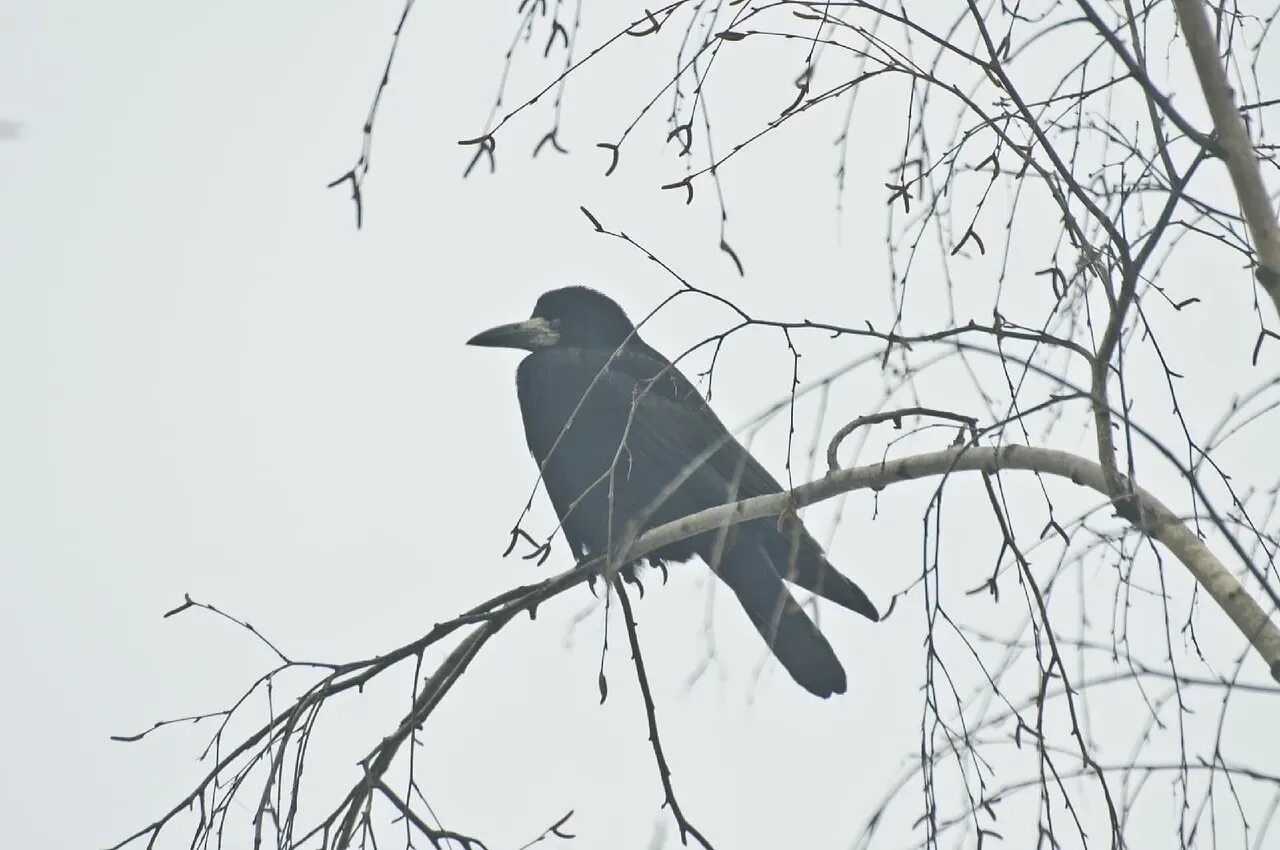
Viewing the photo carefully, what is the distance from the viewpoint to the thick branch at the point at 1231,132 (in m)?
2.36

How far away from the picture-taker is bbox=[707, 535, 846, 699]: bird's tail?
549 cm

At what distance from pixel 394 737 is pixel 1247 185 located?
218 centimetres

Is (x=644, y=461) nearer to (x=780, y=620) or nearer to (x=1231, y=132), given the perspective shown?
(x=780, y=620)

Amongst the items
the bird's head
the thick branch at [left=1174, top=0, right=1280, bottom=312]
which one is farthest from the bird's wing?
the thick branch at [left=1174, top=0, right=1280, bottom=312]

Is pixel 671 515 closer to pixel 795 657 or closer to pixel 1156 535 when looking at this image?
pixel 795 657

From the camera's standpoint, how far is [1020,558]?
2467mm

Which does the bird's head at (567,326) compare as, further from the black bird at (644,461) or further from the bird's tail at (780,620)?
the bird's tail at (780,620)

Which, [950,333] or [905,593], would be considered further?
[905,593]

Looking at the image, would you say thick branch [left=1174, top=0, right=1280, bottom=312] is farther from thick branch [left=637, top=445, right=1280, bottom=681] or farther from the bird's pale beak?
the bird's pale beak

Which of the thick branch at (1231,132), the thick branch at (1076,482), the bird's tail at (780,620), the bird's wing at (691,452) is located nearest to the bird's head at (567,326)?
the bird's wing at (691,452)

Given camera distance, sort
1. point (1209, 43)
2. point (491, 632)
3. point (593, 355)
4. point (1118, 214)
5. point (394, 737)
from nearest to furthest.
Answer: point (1209, 43) < point (1118, 214) < point (394, 737) < point (491, 632) < point (593, 355)

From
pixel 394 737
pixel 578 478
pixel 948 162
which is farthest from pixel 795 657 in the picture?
pixel 948 162

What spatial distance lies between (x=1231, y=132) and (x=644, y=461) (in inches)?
154

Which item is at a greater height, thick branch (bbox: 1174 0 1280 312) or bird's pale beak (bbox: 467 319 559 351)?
bird's pale beak (bbox: 467 319 559 351)
